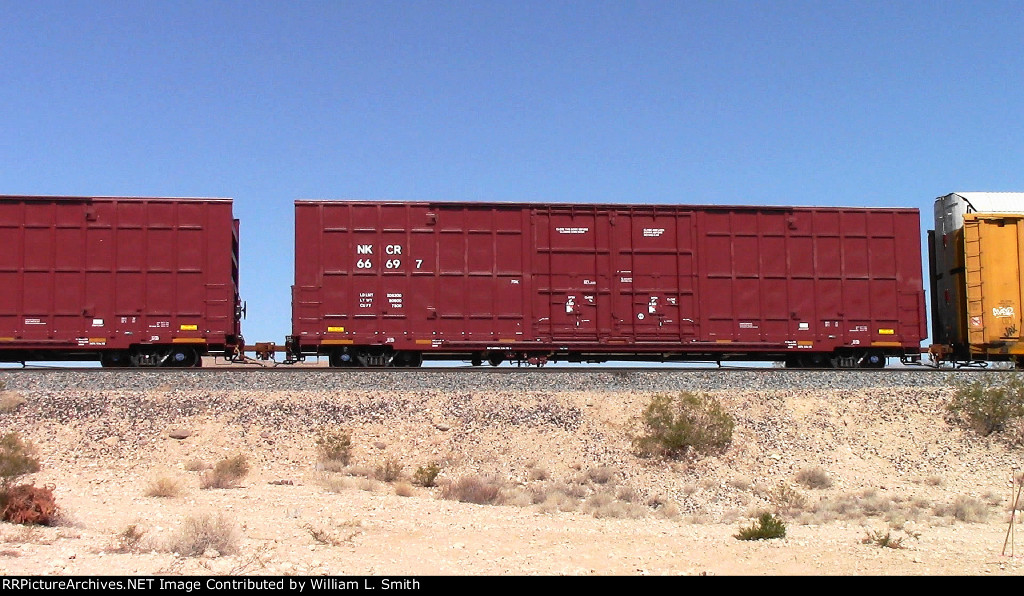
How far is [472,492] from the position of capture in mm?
13969

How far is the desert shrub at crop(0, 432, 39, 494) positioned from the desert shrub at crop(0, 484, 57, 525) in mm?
577

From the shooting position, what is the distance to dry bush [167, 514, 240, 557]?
368 inches

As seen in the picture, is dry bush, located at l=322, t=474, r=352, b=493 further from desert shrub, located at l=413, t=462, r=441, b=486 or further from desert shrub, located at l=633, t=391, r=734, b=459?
desert shrub, located at l=633, t=391, r=734, b=459

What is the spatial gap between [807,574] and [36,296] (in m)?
18.5

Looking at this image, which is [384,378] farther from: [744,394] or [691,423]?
[744,394]

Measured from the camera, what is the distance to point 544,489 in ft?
47.8

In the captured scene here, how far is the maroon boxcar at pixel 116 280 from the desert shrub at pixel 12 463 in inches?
264

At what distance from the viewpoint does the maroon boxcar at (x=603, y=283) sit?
68.7ft

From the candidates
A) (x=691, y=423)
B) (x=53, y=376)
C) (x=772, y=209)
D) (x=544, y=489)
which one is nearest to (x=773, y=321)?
(x=772, y=209)

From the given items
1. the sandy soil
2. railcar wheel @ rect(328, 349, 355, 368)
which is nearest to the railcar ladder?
the sandy soil

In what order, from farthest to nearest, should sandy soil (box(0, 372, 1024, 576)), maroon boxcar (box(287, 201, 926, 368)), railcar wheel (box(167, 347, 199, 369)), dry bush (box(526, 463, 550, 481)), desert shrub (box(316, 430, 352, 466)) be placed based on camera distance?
1. maroon boxcar (box(287, 201, 926, 368))
2. railcar wheel (box(167, 347, 199, 369))
3. desert shrub (box(316, 430, 352, 466))
4. dry bush (box(526, 463, 550, 481))
5. sandy soil (box(0, 372, 1024, 576))

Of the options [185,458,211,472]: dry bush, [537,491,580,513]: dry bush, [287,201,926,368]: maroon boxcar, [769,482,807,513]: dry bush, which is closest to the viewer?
[537,491,580,513]: dry bush

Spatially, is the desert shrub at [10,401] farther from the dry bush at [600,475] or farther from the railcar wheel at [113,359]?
the dry bush at [600,475]

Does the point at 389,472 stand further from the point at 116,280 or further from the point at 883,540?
the point at 116,280
